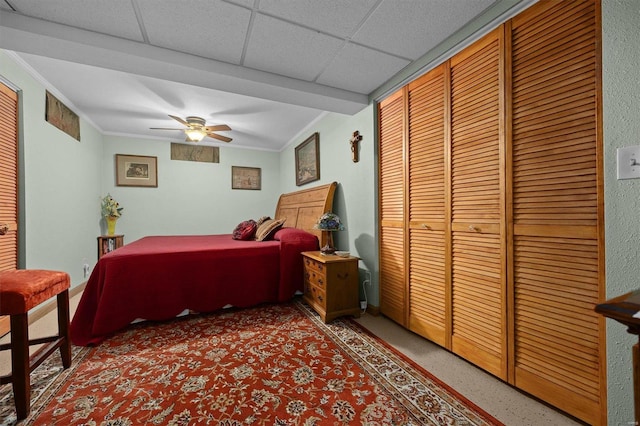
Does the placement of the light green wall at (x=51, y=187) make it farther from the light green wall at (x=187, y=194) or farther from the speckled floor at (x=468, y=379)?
the speckled floor at (x=468, y=379)

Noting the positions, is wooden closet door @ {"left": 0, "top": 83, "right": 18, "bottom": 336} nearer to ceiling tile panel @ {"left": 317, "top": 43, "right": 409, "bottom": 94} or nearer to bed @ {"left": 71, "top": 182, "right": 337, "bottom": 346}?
bed @ {"left": 71, "top": 182, "right": 337, "bottom": 346}

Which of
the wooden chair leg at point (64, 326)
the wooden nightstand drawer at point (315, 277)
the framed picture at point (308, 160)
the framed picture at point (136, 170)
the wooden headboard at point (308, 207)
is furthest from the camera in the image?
the framed picture at point (136, 170)

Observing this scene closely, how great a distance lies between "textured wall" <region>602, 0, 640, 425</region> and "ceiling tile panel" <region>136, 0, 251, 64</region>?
198 centimetres

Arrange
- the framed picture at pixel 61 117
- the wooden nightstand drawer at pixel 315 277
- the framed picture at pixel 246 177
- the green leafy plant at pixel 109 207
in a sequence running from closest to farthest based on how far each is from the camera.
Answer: the wooden nightstand drawer at pixel 315 277
the framed picture at pixel 61 117
the green leafy plant at pixel 109 207
the framed picture at pixel 246 177

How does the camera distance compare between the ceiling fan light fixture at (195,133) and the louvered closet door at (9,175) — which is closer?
the louvered closet door at (9,175)

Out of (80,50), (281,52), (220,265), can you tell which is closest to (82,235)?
(220,265)

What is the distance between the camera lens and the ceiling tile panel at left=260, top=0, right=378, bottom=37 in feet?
5.14

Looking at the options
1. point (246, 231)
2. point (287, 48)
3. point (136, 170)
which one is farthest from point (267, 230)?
point (136, 170)

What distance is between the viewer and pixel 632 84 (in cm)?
108

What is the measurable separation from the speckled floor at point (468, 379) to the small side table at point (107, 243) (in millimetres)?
1850

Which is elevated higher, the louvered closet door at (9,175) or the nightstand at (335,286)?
the louvered closet door at (9,175)

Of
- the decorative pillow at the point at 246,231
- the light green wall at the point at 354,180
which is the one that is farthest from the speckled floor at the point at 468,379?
the decorative pillow at the point at 246,231

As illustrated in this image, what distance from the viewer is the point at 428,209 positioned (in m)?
2.12

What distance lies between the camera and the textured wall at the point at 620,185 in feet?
3.54
